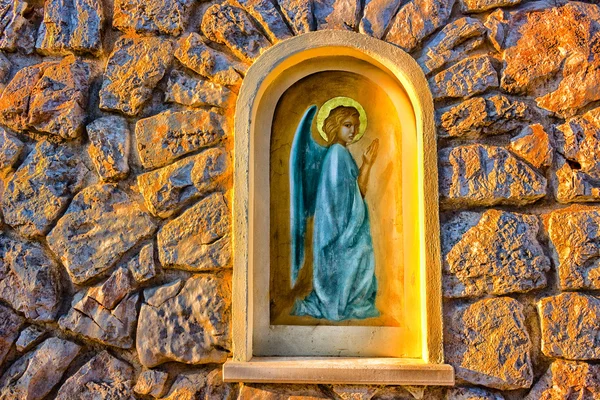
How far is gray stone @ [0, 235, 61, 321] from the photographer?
120 inches

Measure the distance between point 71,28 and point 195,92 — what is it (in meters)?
0.84

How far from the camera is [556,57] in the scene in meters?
3.08

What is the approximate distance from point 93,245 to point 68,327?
42cm

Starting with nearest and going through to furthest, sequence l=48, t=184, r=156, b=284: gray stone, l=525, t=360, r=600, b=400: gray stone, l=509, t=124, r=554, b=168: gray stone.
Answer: l=525, t=360, r=600, b=400: gray stone, l=509, t=124, r=554, b=168: gray stone, l=48, t=184, r=156, b=284: gray stone

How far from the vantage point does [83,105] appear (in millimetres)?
3252

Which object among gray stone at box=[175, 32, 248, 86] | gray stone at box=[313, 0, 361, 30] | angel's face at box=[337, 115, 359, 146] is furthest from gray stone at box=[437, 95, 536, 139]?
gray stone at box=[175, 32, 248, 86]

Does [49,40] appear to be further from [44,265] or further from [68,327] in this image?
[68,327]

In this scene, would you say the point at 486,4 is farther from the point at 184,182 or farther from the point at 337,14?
the point at 184,182

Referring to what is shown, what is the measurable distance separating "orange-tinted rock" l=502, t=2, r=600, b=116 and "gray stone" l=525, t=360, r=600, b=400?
1229 mm

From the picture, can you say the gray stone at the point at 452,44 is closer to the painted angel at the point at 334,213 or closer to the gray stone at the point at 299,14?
the painted angel at the point at 334,213

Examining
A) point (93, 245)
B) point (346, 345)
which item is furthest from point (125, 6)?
point (346, 345)

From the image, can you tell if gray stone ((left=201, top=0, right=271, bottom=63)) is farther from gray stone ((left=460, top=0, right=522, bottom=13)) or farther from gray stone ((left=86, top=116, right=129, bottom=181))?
gray stone ((left=460, top=0, right=522, bottom=13))

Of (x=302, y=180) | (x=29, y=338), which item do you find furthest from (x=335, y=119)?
(x=29, y=338)

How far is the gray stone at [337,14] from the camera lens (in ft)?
10.5
